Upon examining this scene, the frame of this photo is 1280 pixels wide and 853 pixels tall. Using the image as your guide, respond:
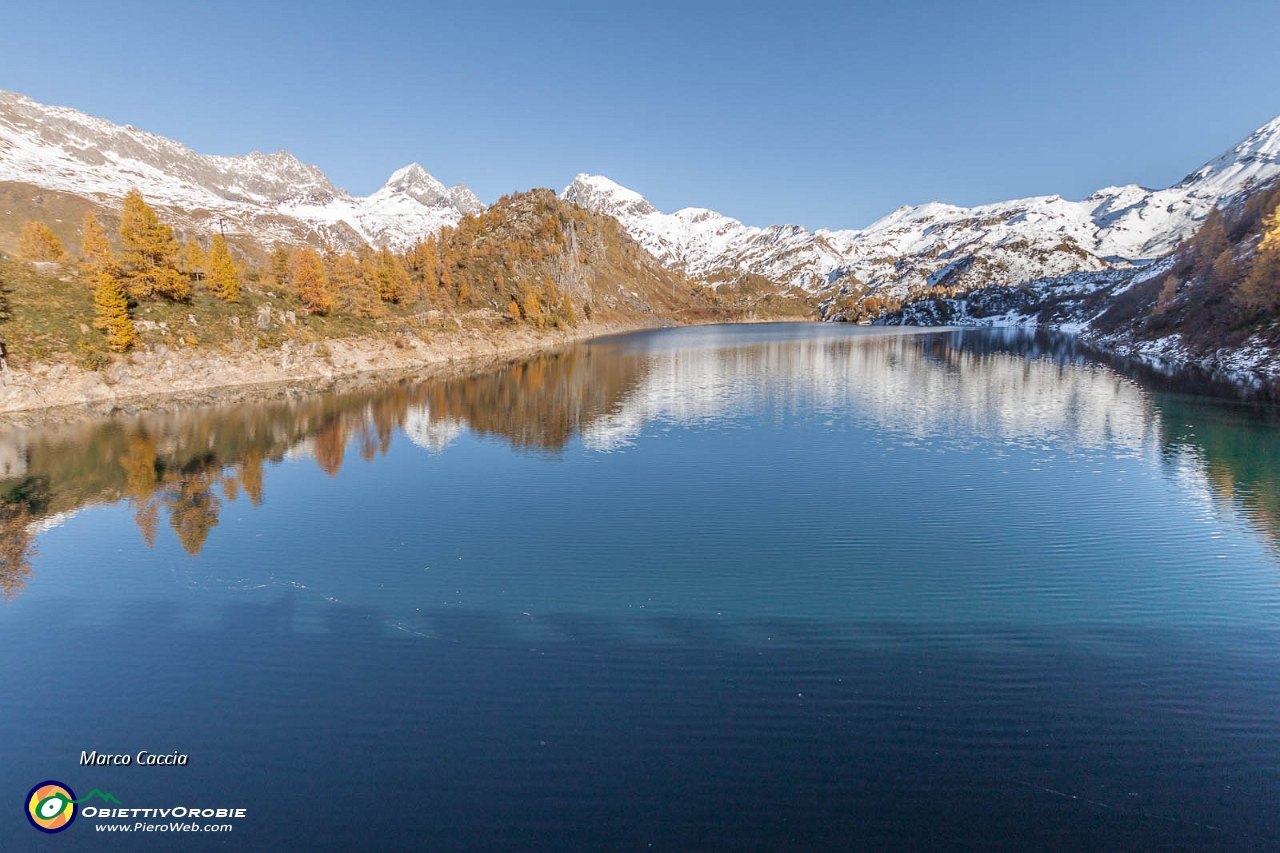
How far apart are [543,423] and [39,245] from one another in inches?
3083

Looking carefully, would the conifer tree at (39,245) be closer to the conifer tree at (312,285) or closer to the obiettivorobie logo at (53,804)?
the conifer tree at (312,285)

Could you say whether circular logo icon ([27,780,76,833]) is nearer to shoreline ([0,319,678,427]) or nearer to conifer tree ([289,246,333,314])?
shoreline ([0,319,678,427])

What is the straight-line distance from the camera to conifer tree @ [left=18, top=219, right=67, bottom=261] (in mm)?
75750

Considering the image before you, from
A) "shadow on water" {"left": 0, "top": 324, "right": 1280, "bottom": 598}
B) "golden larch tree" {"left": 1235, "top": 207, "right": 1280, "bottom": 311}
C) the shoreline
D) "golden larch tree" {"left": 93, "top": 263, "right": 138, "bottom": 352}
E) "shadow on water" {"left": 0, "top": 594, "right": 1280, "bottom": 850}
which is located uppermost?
"golden larch tree" {"left": 1235, "top": 207, "right": 1280, "bottom": 311}

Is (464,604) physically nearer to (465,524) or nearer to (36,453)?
(465,524)

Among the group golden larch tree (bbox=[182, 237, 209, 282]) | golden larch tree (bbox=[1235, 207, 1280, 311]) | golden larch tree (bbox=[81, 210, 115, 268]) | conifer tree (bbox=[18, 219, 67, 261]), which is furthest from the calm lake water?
golden larch tree (bbox=[1235, 207, 1280, 311])

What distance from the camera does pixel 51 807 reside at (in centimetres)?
1164

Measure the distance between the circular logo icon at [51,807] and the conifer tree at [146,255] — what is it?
76.3 m

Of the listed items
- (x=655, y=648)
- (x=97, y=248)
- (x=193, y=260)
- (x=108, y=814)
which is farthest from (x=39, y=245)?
(x=655, y=648)

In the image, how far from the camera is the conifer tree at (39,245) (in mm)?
75750

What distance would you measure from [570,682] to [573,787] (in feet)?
11.7

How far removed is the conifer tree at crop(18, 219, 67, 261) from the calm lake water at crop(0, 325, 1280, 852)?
192 ft

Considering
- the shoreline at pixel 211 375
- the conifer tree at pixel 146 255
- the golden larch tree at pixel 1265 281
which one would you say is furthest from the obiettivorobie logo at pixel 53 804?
the golden larch tree at pixel 1265 281

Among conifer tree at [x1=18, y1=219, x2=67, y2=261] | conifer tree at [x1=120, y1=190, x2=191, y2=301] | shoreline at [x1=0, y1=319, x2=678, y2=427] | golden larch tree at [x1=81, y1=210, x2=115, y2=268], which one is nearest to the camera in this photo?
shoreline at [x1=0, y1=319, x2=678, y2=427]
